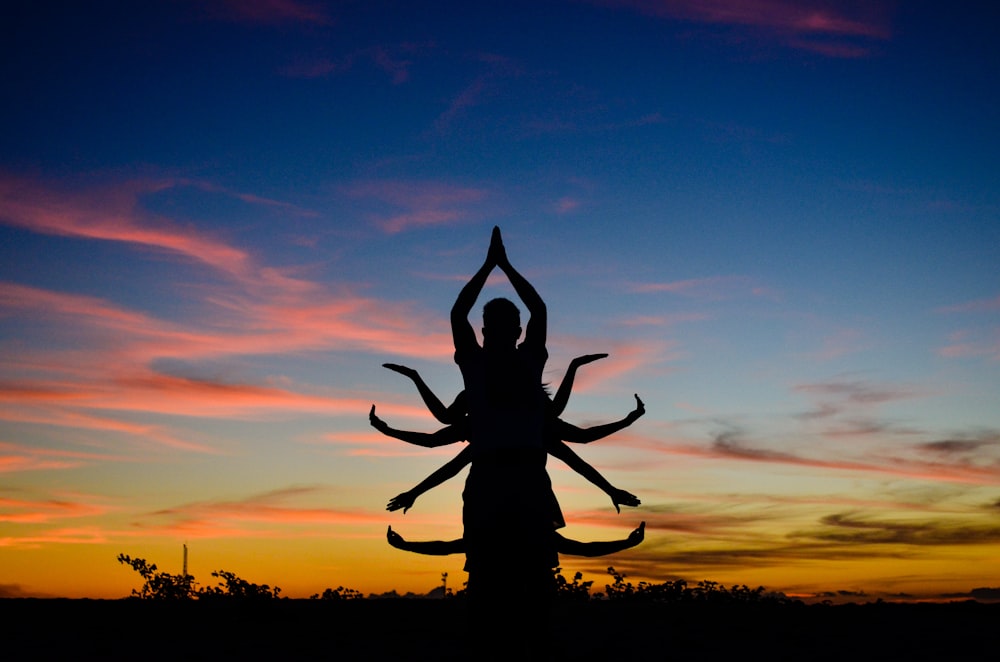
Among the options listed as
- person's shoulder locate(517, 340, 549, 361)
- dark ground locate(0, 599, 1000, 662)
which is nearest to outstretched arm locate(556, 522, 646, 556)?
person's shoulder locate(517, 340, 549, 361)

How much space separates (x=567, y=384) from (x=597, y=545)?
949 mm

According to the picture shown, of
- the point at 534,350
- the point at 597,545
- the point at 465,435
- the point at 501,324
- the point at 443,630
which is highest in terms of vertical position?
the point at 501,324

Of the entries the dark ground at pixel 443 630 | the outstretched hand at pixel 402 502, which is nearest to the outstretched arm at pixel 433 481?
the outstretched hand at pixel 402 502

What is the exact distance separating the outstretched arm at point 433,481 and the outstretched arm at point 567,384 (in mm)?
602

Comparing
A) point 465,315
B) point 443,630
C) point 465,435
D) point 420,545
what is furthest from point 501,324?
point 443,630

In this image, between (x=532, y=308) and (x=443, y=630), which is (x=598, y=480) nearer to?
(x=532, y=308)

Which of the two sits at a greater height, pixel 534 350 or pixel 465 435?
pixel 534 350

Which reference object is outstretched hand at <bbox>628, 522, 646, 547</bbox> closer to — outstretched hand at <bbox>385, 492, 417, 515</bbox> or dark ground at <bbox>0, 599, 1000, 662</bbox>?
outstretched hand at <bbox>385, 492, 417, 515</bbox>

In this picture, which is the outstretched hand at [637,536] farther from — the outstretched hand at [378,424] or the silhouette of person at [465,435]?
the outstretched hand at [378,424]

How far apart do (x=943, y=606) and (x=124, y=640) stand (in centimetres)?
1085

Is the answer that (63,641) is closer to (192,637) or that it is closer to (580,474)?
(192,637)

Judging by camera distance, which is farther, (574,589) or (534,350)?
(574,589)

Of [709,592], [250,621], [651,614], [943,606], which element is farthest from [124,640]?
[943,606]

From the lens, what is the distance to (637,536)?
17.9ft
